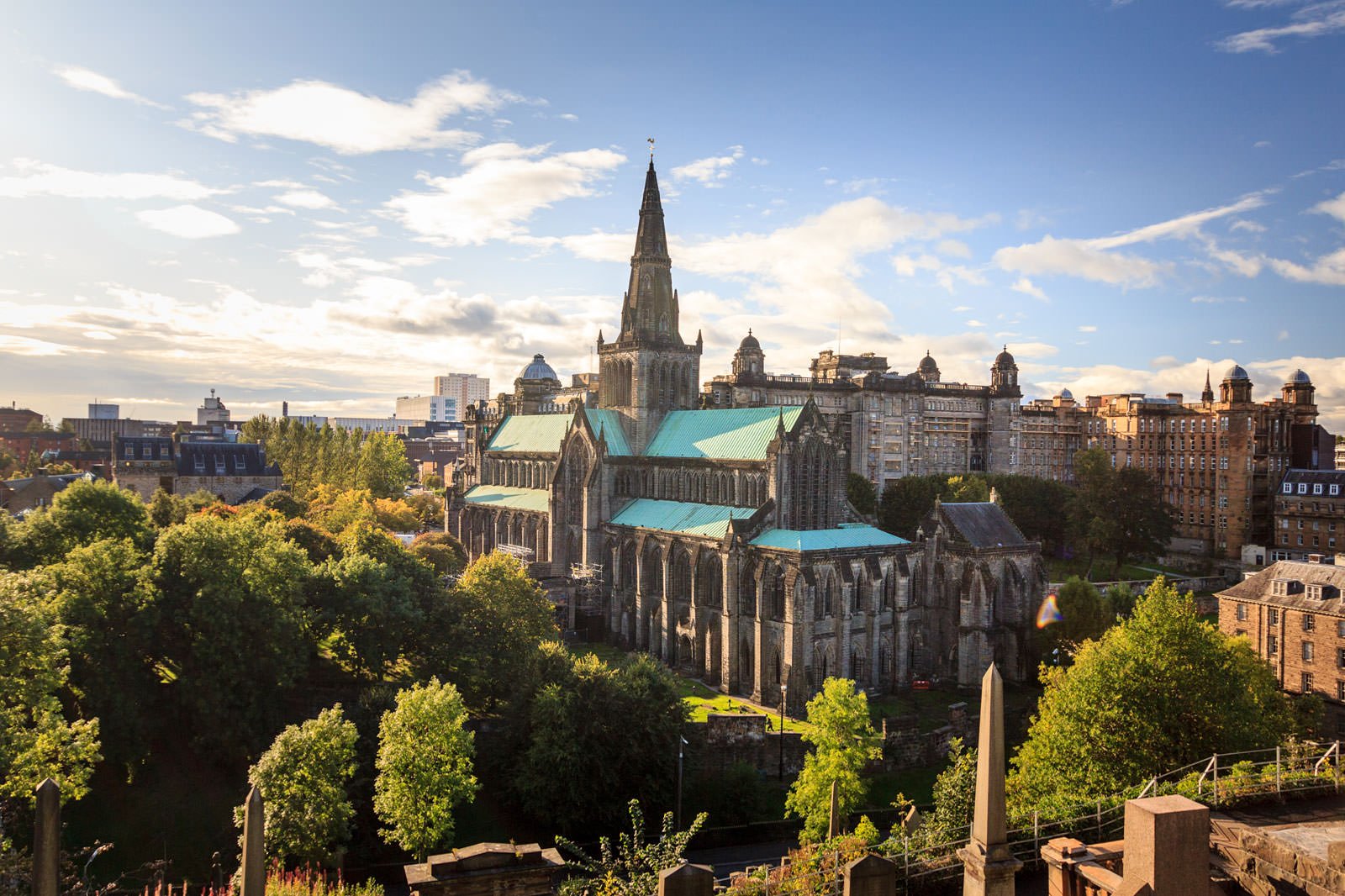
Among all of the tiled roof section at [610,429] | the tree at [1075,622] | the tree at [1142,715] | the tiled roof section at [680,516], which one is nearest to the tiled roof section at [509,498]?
the tiled roof section at [610,429]

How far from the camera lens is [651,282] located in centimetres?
7788

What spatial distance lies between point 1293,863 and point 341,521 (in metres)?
83.4

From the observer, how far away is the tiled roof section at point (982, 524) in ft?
204

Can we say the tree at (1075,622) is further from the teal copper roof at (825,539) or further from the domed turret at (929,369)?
the domed turret at (929,369)

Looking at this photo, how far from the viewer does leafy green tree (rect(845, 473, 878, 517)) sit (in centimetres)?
8812

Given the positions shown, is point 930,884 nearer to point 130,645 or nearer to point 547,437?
point 130,645

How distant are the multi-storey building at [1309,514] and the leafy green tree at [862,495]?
141 feet

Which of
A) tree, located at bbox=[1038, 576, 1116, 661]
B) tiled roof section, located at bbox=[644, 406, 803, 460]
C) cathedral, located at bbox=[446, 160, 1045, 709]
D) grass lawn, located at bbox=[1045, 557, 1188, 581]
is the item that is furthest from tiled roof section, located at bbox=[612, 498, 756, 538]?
grass lawn, located at bbox=[1045, 557, 1188, 581]

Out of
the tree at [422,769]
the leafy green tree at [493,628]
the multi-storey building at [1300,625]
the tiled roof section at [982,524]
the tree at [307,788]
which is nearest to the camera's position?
the tree at [307,788]

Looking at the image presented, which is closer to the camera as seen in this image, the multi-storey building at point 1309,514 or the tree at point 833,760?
the tree at point 833,760

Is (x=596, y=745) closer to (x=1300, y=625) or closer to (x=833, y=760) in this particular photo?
(x=833, y=760)

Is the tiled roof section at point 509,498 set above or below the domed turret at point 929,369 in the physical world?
below

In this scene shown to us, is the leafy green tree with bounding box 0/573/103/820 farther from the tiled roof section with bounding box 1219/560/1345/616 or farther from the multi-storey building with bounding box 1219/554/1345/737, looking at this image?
the tiled roof section with bounding box 1219/560/1345/616

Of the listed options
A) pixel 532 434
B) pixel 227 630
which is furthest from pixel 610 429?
pixel 227 630
